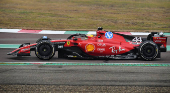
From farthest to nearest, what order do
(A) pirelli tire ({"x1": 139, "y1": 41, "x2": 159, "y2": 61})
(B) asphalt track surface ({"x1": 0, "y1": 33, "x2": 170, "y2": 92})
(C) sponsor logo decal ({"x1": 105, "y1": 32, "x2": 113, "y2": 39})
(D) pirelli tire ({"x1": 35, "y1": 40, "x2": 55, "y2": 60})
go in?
(C) sponsor logo decal ({"x1": 105, "y1": 32, "x2": 113, "y2": 39}) → (D) pirelli tire ({"x1": 35, "y1": 40, "x2": 55, "y2": 60}) → (A) pirelli tire ({"x1": 139, "y1": 41, "x2": 159, "y2": 61}) → (B) asphalt track surface ({"x1": 0, "y1": 33, "x2": 170, "y2": 92})

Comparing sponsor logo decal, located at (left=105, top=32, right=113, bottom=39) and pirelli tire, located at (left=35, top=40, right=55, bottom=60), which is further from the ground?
sponsor logo decal, located at (left=105, top=32, right=113, bottom=39)

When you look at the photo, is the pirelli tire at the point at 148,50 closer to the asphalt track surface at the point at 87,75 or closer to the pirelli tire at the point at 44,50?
the asphalt track surface at the point at 87,75

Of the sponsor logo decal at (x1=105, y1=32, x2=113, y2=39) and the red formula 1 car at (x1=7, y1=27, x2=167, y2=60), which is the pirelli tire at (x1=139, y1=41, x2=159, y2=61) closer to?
the red formula 1 car at (x1=7, y1=27, x2=167, y2=60)

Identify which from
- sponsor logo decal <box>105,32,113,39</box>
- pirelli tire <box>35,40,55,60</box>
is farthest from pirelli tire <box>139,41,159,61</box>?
pirelli tire <box>35,40,55,60</box>

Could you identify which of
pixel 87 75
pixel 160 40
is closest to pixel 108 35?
pixel 160 40

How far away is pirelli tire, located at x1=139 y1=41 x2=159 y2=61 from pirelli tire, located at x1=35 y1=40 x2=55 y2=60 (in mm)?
3497

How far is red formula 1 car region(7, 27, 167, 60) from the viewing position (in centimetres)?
1079

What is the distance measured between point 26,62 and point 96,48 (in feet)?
9.13

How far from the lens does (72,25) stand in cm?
2278

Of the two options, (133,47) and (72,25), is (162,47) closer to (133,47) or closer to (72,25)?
(133,47)

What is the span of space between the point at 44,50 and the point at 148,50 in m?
4.10

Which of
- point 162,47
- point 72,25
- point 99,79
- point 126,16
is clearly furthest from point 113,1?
point 99,79

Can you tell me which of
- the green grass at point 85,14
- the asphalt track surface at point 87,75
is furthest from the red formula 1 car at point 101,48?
the green grass at point 85,14

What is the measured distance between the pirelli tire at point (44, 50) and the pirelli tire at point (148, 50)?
3497 millimetres
